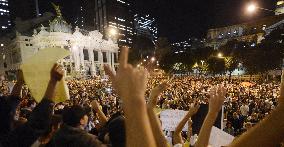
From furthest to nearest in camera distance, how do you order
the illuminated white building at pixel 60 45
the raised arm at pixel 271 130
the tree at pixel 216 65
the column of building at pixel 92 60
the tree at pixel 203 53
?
the column of building at pixel 92 60
the illuminated white building at pixel 60 45
the tree at pixel 203 53
the tree at pixel 216 65
the raised arm at pixel 271 130

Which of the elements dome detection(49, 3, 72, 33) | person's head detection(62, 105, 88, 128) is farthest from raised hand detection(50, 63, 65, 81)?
dome detection(49, 3, 72, 33)

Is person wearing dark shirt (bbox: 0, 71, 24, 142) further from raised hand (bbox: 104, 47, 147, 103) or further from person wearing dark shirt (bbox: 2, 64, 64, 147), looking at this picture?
raised hand (bbox: 104, 47, 147, 103)

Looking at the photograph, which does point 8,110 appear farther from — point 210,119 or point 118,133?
point 210,119

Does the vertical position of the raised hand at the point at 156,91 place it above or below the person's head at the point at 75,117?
above

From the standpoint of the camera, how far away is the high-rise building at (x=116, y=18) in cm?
10994

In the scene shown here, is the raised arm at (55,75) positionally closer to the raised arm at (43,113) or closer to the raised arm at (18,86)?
the raised arm at (43,113)

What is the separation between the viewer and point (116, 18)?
13050 centimetres

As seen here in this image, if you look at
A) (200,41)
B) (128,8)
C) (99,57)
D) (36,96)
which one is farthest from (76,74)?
(128,8)

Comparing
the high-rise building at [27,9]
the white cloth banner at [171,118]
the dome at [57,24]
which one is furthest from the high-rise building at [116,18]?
the white cloth banner at [171,118]

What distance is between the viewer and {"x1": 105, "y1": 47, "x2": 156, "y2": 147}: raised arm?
1079 millimetres

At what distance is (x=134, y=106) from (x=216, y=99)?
0.96m

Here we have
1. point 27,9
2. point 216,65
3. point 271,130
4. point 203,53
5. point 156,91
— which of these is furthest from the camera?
point 27,9

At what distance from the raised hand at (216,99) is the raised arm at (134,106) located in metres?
0.84

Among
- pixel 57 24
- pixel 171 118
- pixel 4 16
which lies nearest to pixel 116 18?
pixel 4 16
